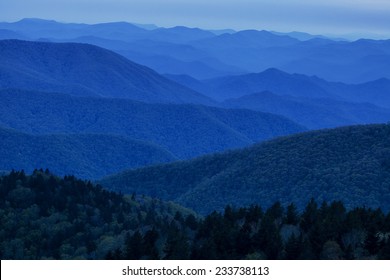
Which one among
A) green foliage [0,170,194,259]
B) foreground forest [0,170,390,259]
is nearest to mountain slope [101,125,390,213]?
foreground forest [0,170,390,259]

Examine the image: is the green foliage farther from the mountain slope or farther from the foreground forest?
the mountain slope

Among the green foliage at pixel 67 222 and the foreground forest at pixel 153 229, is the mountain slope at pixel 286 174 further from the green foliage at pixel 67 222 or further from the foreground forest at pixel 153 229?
the green foliage at pixel 67 222

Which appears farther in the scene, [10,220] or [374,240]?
[10,220]

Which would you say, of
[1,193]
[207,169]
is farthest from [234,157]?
[1,193]

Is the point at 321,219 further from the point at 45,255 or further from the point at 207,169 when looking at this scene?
the point at 207,169

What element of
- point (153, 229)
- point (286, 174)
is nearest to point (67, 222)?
point (153, 229)

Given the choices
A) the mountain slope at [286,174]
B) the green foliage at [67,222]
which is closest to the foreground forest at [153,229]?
the green foliage at [67,222]
